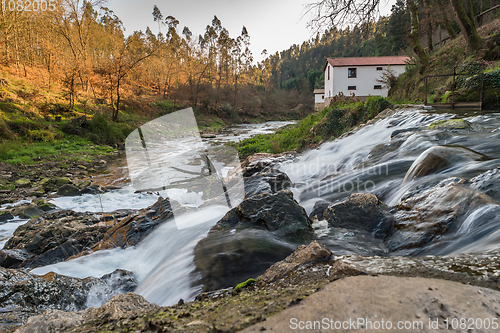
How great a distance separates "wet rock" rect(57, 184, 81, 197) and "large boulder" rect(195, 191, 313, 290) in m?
7.72

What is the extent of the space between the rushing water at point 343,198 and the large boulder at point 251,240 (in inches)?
9.8

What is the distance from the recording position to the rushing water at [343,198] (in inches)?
118

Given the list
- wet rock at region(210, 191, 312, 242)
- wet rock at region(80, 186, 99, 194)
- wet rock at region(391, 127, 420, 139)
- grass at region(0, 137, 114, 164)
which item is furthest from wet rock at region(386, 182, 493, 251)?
grass at region(0, 137, 114, 164)

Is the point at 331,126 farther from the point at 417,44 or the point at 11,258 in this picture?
the point at 11,258

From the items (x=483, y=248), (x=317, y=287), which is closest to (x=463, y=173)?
(x=483, y=248)

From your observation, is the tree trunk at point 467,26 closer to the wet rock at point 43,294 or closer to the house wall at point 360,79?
the wet rock at point 43,294

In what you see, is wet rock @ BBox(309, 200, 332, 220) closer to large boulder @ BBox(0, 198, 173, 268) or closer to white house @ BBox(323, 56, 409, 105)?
large boulder @ BBox(0, 198, 173, 268)

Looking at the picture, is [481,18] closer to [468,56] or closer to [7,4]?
[468,56]

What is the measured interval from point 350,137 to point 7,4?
28.1 metres

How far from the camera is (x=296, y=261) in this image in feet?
8.47

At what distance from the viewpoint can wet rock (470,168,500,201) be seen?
10.9ft

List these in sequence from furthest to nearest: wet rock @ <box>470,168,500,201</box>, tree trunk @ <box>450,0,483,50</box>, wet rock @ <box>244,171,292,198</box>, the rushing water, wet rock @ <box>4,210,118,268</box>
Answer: tree trunk @ <box>450,0,483,50</box>, wet rock @ <box>244,171,292,198</box>, wet rock @ <box>4,210,118,268</box>, wet rock @ <box>470,168,500,201</box>, the rushing water

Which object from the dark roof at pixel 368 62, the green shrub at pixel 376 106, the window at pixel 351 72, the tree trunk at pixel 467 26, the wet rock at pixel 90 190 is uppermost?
the dark roof at pixel 368 62

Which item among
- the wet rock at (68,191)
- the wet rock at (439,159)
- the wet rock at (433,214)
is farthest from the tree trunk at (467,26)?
the wet rock at (68,191)
